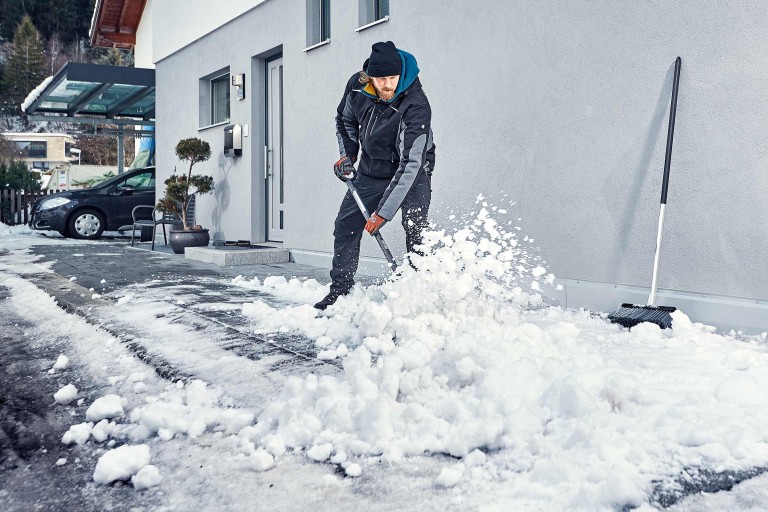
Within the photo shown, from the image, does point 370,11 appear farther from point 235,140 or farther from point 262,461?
point 262,461

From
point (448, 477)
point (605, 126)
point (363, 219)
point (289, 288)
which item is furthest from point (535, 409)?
point (289, 288)

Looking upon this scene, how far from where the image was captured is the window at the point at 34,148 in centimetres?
5231

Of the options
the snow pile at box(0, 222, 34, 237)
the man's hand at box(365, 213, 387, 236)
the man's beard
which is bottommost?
the snow pile at box(0, 222, 34, 237)

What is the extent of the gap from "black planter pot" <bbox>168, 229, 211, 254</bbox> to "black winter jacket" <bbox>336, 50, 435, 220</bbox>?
5.85 meters

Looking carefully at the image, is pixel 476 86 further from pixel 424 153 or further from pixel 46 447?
pixel 46 447

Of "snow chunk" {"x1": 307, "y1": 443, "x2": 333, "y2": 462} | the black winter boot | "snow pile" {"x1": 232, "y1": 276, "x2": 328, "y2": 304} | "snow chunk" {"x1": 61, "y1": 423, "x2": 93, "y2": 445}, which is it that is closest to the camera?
"snow chunk" {"x1": 307, "y1": 443, "x2": 333, "y2": 462}

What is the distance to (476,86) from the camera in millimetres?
6125

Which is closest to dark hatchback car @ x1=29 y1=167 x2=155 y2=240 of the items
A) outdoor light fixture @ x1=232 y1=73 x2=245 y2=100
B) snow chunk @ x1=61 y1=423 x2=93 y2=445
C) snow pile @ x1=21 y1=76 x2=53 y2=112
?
snow pile @ x1=21 y1=76 x2=53 y2=112

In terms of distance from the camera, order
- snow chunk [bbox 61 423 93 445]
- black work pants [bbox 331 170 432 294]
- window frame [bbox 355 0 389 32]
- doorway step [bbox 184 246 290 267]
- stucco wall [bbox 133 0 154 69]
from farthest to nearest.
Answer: stucco wall [bbox 133 0 154 69] < doorway step [bbox 184 246 290 267] < window frame [bbox 355 0 389 32] < black work pants [bbox 331 170 432 294] < snow chunk [bbox 61 423 93 445]

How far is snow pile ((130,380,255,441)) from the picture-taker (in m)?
2.62

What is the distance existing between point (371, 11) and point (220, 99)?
4.75m

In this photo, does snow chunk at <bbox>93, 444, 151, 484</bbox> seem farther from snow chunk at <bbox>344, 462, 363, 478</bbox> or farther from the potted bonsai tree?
the potted bonsai tree

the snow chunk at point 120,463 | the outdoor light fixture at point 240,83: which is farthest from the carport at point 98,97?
the snow chunk at point 120,463

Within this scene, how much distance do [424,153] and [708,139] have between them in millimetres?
1791
